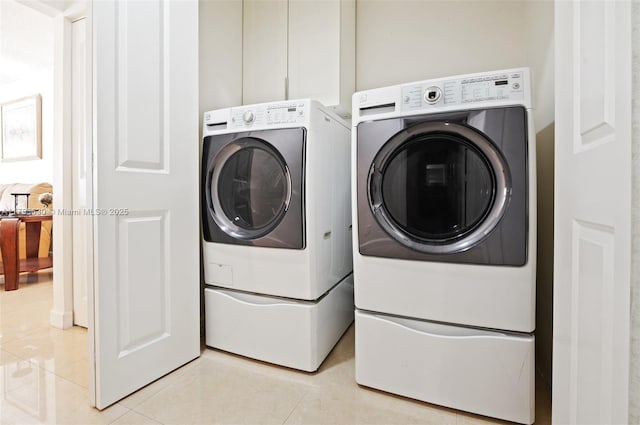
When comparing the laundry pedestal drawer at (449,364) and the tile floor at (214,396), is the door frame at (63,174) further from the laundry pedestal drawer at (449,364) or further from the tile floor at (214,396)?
the laundry pedestal drawer at (449,364)

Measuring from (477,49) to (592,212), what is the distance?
164cm

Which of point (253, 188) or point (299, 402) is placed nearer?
point (299, 402)

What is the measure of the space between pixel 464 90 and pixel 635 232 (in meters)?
0.78

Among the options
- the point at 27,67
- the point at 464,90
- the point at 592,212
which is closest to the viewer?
the point at 592,212

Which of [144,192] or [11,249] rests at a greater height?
[144,192]

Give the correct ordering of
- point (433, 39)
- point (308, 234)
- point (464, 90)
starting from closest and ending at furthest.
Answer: point (464, 90) < point (308, 234) < point (433, 39)

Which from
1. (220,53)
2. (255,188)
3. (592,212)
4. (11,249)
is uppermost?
(220,53)

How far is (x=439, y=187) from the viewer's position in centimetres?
112

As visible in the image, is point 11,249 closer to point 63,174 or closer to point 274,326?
point 63,174

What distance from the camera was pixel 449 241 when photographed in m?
1.10

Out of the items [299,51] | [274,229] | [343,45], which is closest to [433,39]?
[343,45]

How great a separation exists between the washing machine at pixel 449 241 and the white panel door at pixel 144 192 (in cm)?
82

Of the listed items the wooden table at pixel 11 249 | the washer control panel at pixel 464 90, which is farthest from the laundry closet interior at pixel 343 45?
the wooden table at pixel 11 249

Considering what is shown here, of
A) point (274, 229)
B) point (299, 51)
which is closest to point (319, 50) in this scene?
point (299, 51)
